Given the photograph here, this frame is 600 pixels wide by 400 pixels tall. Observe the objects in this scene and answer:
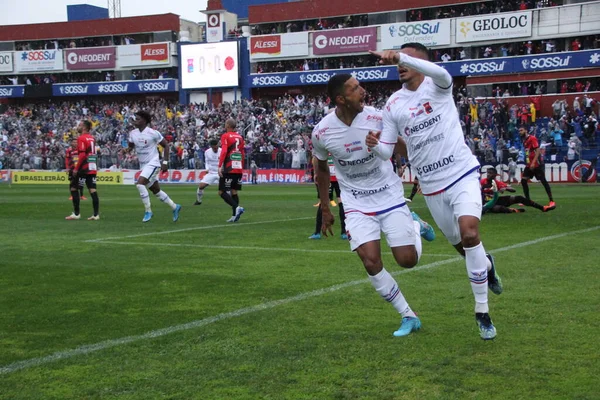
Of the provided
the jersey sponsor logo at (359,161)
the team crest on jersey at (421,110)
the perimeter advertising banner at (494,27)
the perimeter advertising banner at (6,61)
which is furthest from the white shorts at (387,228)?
the perimeter advertising banner at (6,61)

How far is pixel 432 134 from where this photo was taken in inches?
237

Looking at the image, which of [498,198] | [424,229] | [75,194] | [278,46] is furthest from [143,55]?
[424,229]

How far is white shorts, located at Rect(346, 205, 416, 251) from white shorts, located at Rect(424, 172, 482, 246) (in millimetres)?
253

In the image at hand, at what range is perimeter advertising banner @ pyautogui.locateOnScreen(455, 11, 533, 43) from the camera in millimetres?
47844

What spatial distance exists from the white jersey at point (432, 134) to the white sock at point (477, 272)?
22.9 inches

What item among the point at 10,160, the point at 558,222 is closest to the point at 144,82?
the point at 10,160

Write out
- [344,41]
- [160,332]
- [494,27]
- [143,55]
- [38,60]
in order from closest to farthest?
A: [160,332]
[494,27]
[344,41]
[143,55]
[38,60]

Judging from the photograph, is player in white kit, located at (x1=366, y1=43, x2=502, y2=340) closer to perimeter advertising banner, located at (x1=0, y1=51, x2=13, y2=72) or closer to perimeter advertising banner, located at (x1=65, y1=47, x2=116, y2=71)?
perimeter advertising banner, located at (x1=65, y1=47, x2=116, y2=71)

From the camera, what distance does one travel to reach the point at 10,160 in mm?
51844

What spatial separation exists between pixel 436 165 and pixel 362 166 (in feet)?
2.14

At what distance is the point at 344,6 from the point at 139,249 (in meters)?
47.9

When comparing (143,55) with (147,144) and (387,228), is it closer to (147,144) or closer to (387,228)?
(147,144)

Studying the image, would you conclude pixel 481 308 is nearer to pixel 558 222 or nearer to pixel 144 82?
pixel 558 222

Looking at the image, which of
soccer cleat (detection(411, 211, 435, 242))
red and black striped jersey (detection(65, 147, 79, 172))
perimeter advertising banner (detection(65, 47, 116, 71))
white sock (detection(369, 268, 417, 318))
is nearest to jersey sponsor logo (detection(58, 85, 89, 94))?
perimeter advertising banner (detection(65, 47, 116, 71))
